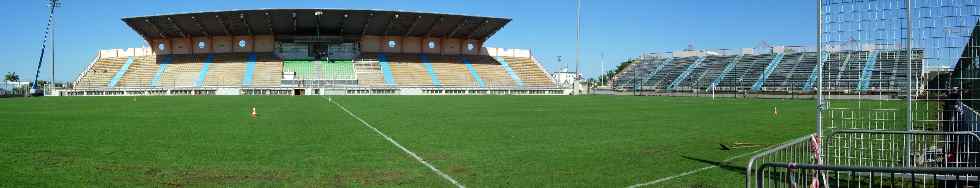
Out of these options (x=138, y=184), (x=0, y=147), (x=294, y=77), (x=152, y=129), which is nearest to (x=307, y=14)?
(x=294, y=77)

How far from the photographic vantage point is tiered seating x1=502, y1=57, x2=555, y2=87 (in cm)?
7238

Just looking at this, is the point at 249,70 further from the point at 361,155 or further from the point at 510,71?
the point at 361,155

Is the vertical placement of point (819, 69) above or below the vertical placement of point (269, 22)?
below

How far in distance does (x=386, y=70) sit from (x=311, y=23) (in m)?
8.22

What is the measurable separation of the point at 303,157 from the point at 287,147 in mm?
1494

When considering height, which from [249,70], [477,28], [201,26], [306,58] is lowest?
[249,70]

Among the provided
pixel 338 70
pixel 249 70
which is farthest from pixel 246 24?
pixel 338 70

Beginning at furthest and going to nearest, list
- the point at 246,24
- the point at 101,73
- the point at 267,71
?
the point at 101,73
the point at 267,71
the point at 246,24

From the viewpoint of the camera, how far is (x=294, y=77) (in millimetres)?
64688

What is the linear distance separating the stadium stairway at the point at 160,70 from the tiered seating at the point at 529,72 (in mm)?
33770

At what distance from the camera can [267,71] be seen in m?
64.6

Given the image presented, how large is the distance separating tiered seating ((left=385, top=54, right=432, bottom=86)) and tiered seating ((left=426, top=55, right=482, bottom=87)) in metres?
1.38

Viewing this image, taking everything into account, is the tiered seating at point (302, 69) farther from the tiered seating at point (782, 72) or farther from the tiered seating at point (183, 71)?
the tiered seating at point (782, 72)

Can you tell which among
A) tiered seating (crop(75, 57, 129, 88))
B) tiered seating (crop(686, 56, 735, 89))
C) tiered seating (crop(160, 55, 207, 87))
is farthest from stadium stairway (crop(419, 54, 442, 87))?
tiered seating (crop(75, 57, 129, 88))
